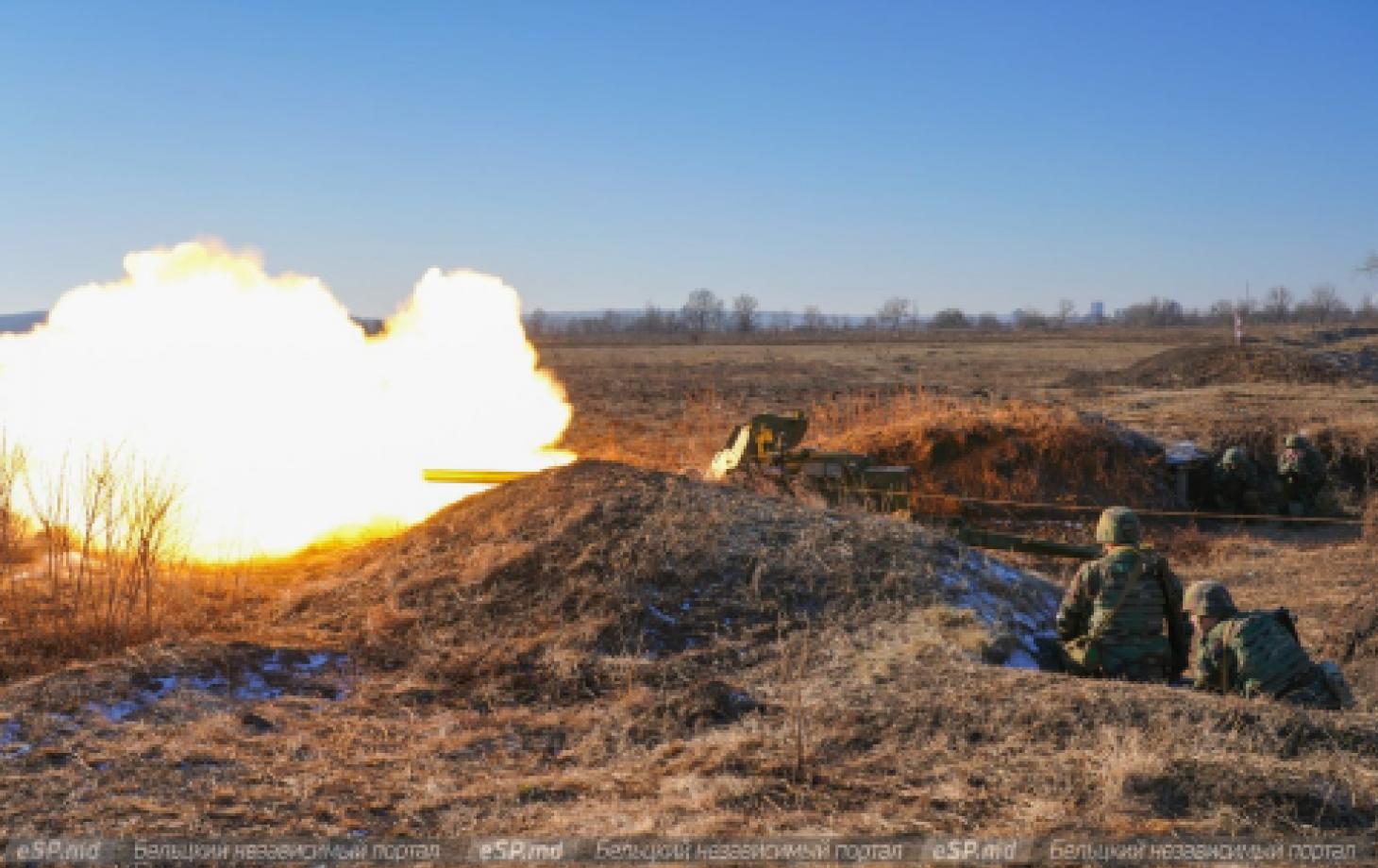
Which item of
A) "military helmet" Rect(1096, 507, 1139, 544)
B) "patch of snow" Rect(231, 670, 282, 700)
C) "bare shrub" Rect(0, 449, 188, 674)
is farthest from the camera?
"bare shrub" Rect(0, 449, 188, 674)

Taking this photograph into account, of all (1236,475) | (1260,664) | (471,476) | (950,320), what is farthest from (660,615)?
(950,320)

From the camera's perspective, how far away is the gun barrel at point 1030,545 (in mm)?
10977

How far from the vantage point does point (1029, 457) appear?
58.6 ft

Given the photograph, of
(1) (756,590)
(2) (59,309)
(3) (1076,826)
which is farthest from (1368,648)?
(2) (59,309)

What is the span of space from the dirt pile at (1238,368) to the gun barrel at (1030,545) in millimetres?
21460

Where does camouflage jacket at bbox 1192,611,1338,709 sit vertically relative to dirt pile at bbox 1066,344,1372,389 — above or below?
below

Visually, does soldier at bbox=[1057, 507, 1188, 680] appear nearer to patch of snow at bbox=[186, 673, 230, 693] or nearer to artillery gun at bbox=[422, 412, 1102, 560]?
artillery gun at bbox=[422, 412, 1102, 560]

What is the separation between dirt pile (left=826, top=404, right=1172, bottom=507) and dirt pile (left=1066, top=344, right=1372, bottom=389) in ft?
46.1

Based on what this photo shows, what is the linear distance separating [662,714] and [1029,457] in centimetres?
1210

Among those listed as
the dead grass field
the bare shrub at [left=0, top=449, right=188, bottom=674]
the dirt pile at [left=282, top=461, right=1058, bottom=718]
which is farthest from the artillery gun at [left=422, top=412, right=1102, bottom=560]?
the bare shrub at [left=0, top=449, right=188, bottom=674]

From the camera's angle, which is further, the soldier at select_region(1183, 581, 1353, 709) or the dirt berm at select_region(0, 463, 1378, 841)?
the soldier at select_region(1183, 581, 1353, 709)

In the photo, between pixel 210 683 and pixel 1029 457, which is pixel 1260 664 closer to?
pixel 210 683

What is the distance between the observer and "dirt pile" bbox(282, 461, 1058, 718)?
27.7 feet

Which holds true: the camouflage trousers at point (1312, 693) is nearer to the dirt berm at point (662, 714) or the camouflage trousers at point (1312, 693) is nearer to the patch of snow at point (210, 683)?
the dirt berm at point (662, 714)
